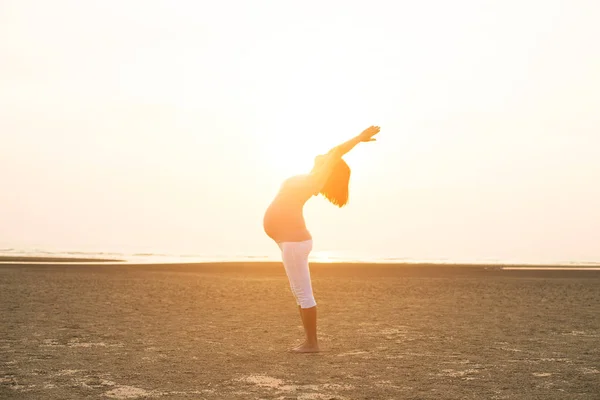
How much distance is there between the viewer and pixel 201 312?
41.2 ft

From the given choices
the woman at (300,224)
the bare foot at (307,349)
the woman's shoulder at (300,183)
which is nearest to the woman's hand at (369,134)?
the woman at (300,224)

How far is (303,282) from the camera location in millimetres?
7918

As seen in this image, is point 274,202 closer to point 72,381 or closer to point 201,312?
point 72,381

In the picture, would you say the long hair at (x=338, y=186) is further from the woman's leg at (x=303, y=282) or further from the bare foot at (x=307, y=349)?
the bare foot at (x=307, y=349)

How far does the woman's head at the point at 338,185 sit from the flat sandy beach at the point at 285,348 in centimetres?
187

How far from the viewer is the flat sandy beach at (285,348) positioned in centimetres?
597

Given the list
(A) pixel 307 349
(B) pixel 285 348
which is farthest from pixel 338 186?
(B) pixel 285 348

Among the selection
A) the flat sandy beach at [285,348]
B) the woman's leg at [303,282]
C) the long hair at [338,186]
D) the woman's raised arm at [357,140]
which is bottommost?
the flat sandy beach at [285,348]

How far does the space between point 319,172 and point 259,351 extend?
2.32 metres

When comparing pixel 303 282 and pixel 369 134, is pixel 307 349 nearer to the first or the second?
pixel 303 282

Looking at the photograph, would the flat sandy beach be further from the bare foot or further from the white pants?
the white pants

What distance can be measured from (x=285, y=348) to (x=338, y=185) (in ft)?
7.13

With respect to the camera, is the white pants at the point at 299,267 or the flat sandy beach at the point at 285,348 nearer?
the flat sandy beach at the point at 285,348

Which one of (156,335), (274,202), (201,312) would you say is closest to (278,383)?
(274,202)
